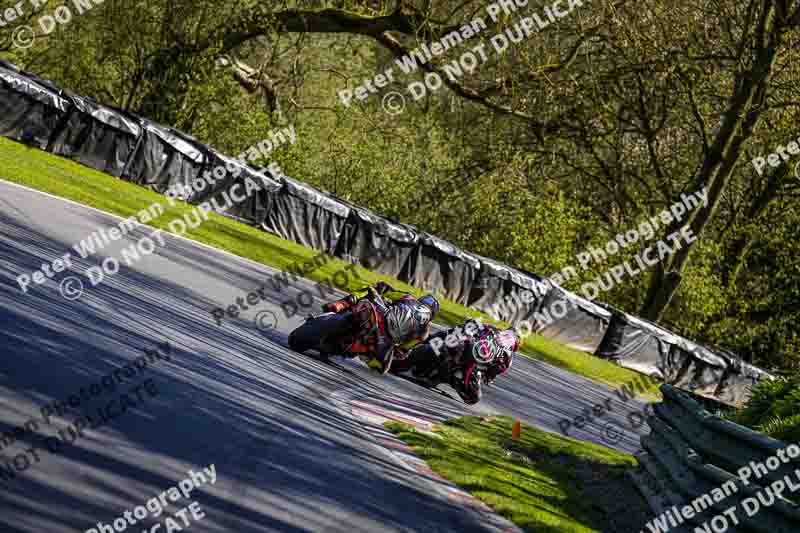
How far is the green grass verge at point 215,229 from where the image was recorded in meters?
22.3

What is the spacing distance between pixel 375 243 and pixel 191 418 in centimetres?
2241

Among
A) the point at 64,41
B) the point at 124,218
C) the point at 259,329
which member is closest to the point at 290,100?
the point at 64,41

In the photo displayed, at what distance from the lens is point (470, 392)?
14.2 metres

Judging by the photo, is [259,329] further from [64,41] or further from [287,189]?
[64,41]

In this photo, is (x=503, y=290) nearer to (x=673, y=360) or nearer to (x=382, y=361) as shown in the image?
(x=673, y=360)

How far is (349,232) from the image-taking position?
2983cm

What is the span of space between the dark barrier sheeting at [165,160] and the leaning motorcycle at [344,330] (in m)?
16.1

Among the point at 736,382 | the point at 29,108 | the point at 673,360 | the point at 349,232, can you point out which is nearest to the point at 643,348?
the point at 673,360

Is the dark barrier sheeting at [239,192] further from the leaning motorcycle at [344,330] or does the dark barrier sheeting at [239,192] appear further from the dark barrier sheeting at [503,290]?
the leaning motorcycle at [344,330]

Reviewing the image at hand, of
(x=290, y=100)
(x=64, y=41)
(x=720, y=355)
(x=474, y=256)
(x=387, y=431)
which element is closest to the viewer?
(x=387, y=431)

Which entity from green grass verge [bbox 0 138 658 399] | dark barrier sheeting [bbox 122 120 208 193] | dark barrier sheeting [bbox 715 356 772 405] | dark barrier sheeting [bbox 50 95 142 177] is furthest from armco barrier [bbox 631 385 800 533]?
dark barrier sheeting [bbox 715 356 772 405]

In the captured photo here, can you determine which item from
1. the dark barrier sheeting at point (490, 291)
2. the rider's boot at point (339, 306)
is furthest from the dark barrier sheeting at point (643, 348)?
the rider's boot at point (339, 306)

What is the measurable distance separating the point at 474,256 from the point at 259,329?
18.0 m

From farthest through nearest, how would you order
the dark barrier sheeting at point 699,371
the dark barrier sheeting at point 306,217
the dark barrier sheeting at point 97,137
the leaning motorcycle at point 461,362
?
the dark barrier sheeting at point 699,371, the dark barrier sheeting at point 306,217, the dark barrier sheeting at point 97,137, the leaning motorcycle at point 461,362
